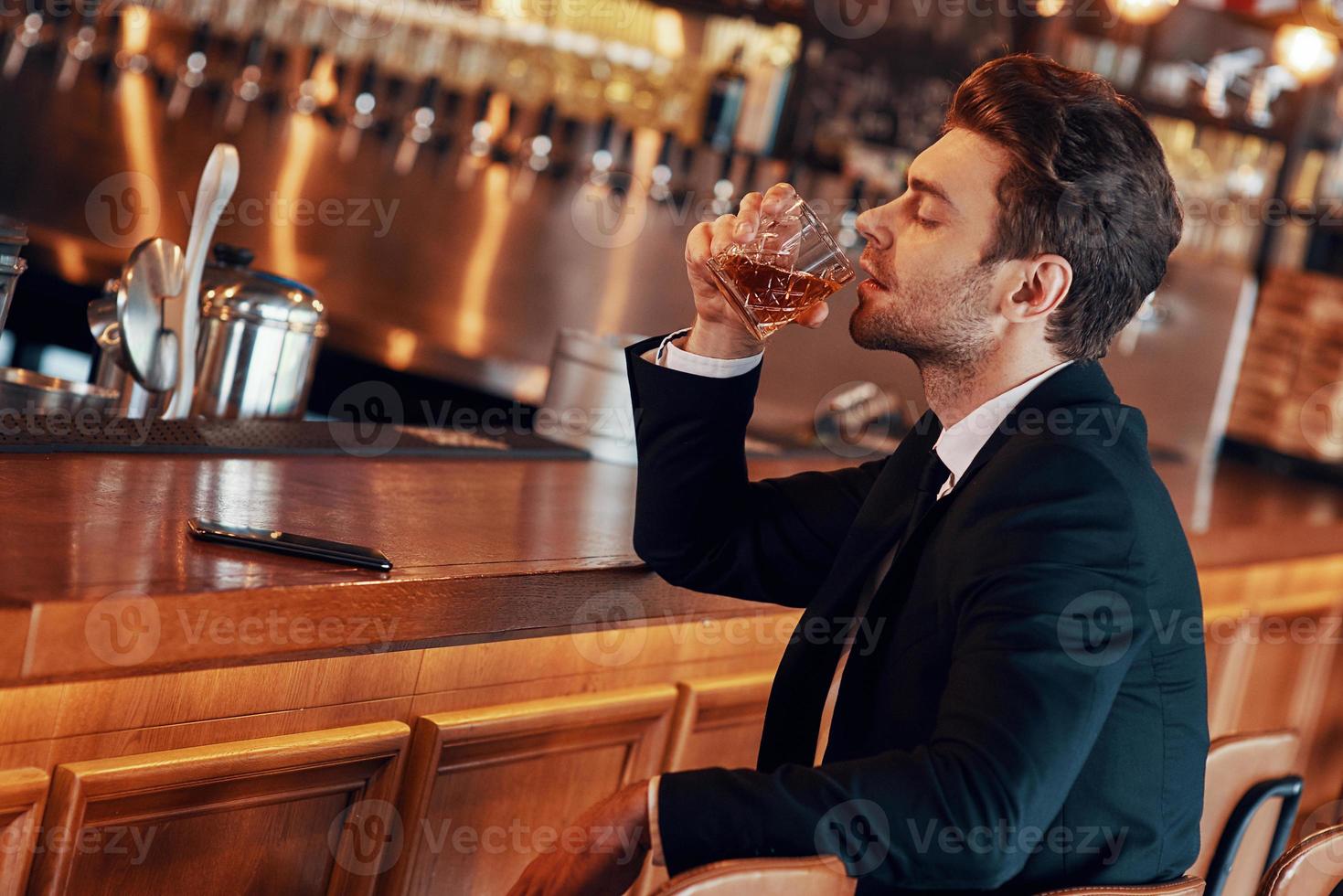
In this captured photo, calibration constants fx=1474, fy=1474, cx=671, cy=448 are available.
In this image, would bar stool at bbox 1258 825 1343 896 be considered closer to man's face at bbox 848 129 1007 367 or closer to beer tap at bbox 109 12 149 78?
man's face at bbox 848 129 1007 367

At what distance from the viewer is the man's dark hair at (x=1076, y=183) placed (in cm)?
139

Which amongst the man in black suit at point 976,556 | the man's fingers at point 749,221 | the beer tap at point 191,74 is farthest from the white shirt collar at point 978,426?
Answer: the beer tap at point 191,74

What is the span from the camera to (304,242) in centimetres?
452

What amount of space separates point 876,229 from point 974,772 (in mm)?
575

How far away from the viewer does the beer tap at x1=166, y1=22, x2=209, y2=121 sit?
428 centimetres

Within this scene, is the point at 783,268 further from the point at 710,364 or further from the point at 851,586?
the point at 851,586

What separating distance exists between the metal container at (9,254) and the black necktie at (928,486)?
3.22 ft

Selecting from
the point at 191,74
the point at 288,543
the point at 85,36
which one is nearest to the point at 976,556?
the point at 288,543

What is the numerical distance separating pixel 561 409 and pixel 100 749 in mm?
1166

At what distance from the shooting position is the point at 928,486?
1432mm

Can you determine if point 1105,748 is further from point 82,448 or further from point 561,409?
point 561,409

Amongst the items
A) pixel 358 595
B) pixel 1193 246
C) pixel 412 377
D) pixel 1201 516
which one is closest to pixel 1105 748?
pixel 358 595

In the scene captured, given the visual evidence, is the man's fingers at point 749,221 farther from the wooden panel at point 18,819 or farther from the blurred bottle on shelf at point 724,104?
the blurred bottle on shelf at point 724,104

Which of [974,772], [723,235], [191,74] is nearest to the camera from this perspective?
[974,772]
